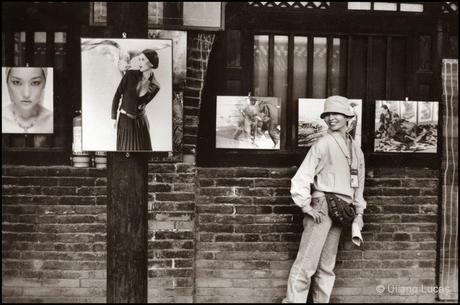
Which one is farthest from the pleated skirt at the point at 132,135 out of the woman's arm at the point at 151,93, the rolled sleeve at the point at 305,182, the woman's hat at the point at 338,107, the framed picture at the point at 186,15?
the woman's hat at the point at 338,107

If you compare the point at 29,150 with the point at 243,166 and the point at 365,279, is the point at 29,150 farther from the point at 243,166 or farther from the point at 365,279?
the point at 365,279

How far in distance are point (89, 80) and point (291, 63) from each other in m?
2.35

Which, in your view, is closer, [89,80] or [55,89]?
[89,80]

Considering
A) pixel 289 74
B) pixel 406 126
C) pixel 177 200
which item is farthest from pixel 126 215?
pixel 406 126

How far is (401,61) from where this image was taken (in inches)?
202

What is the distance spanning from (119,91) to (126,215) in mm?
776

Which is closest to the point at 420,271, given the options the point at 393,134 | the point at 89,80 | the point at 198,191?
the point at 393,134

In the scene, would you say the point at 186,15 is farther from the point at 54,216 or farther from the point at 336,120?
the point at 54,216

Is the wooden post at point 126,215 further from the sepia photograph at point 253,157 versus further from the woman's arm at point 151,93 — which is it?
the sepia photograph at point 253,157

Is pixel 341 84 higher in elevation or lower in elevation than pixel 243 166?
higher

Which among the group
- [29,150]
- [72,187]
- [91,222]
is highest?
[29,150]

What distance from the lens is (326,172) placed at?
439 centimetres

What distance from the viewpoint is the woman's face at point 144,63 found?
129 inches

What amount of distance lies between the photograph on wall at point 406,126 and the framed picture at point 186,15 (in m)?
1.75
